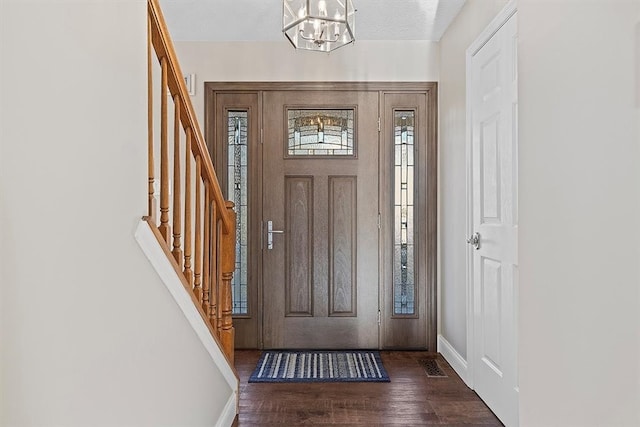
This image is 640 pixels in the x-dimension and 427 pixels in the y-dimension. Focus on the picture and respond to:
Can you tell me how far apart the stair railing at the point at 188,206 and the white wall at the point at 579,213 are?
1068 millimetres

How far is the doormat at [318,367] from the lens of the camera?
3.42 meters

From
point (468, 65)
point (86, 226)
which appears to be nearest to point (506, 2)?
point (468, 65)

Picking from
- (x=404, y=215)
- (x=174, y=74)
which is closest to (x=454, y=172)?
(x=404, y=215)

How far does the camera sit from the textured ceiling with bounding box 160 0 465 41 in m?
3.52

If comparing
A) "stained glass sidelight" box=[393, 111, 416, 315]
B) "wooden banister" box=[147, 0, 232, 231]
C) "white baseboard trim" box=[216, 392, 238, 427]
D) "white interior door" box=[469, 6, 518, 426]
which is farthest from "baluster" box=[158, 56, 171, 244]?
"stained glass sidelight" box=[393, 111, 416, 315]

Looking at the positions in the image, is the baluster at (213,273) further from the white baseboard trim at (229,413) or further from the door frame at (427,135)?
the door frame at (427,135)

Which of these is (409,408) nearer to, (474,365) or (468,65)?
(474,365)

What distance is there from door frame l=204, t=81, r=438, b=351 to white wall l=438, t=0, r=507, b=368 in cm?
7

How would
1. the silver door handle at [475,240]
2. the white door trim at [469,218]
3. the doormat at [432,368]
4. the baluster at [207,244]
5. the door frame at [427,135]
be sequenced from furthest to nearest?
the door frame at [427,135] < the doormat at [432,368] < the white door trim at [469,218] < the silver door handle at [475,240] < the baluster at [207,244]

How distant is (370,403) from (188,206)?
5.11 feet

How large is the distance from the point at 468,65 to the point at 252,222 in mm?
1929

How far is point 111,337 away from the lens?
51.5 inches

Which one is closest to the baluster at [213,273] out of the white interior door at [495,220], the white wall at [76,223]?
the white wall at [76,223]

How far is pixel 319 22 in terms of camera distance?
276 centimetres
